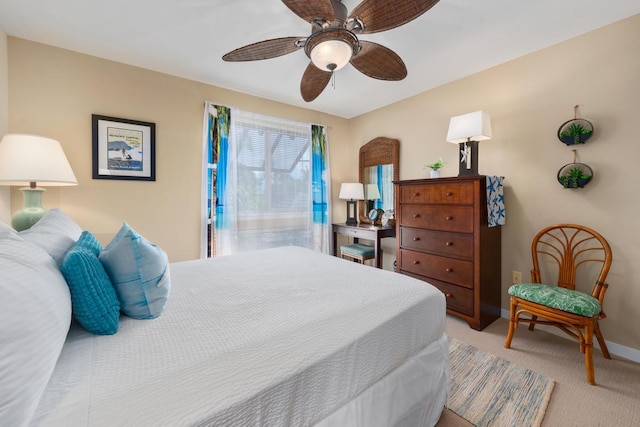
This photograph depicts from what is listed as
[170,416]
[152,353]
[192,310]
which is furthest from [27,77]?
[170,416]

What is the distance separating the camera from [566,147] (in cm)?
226

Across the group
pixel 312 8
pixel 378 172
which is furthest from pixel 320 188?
pixel 312 8

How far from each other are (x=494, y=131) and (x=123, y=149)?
366 centimetres

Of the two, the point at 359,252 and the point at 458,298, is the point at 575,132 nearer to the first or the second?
the point at 458,298

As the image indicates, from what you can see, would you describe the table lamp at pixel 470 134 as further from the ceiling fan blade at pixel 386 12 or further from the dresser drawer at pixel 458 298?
the ceiling fan blade at pixel 386 12

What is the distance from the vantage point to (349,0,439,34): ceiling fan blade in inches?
52.8

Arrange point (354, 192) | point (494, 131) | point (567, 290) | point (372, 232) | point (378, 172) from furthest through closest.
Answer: point (378, 172), point (354, 192), point (372, 232), point (494, 131), point (567, 290)

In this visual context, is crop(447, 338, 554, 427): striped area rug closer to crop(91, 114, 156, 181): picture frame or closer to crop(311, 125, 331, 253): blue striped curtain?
crop(311, 125, 331, 253): blue striped curtain

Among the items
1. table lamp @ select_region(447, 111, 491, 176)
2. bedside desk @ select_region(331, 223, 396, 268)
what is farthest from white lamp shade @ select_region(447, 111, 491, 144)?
bedside desk @ select_region(331, 223, 396, 268)

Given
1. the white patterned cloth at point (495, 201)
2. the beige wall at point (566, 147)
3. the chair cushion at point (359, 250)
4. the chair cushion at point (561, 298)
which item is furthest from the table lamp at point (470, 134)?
the chair cushion at point (359, 250)

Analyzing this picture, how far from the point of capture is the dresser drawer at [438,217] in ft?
7.95

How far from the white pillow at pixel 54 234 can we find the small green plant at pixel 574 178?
3.23 metres

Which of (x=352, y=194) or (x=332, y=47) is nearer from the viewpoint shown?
(x=332, y=47)

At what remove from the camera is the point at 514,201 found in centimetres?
258
